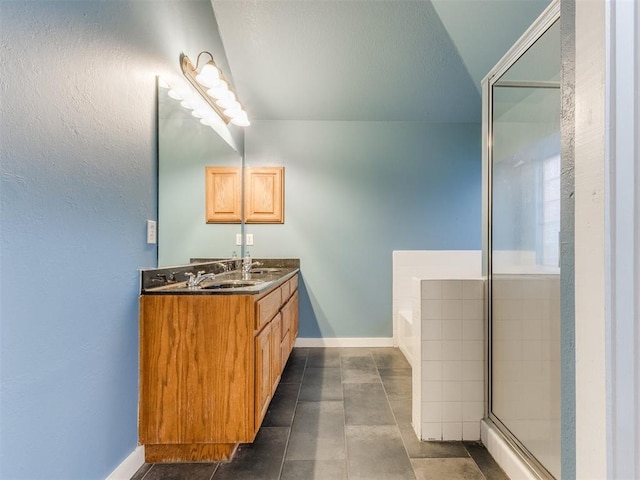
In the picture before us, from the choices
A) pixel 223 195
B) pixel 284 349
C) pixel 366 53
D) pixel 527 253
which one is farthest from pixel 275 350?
pixel 366 53

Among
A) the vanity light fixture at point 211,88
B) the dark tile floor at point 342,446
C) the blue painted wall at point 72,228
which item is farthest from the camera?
the vanity light fixture at point 211,88

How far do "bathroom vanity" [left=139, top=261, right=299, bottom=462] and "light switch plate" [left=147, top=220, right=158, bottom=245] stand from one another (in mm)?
221

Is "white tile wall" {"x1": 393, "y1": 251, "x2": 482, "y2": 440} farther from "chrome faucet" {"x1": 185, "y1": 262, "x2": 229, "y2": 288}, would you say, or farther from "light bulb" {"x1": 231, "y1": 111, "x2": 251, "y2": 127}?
"light bulb" {"x1": 231, "y1": 111, "x2": 251, "y2": 127}

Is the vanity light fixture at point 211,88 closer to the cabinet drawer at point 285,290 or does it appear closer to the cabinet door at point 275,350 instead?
the cabinet drawer at point 285,290

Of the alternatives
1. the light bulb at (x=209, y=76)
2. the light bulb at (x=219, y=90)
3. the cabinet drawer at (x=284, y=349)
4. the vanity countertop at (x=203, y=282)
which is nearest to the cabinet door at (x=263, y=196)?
the vanity countertop at (x=203, y=282)

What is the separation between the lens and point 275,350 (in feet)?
6.24

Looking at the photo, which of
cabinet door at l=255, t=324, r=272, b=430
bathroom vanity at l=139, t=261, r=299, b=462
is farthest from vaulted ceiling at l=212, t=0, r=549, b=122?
cabinet door at l=255, t=324, r=272, b=430

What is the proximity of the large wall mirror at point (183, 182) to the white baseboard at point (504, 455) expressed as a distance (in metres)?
1.88

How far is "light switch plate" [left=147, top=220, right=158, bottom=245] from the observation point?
1520mm

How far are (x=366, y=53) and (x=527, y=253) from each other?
1958 millimetres

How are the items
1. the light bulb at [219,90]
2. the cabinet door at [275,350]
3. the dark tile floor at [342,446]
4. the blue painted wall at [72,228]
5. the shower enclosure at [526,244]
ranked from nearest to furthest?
1. the blue painted wall at [72,228]
2. the shower enclosure at [526,244]
3. the dark tile floor at [342,446]
4. the cabinet door at [275,350]
5. the light bulb at [219,90]

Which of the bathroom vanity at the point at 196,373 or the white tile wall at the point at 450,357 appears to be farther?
the white tile wall at the point at 450,357

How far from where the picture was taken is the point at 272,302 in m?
1.84

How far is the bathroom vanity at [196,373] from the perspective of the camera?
1.40 meters
